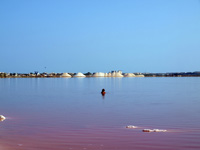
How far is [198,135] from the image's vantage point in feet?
33.9

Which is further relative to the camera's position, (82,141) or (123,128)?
(123,128)

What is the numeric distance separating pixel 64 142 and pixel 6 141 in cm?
168

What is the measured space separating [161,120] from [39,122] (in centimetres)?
535

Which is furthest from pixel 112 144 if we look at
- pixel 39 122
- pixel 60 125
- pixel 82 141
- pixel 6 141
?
pixel 39 122

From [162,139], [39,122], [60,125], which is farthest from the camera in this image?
[39,122]

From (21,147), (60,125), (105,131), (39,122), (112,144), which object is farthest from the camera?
(39,122)

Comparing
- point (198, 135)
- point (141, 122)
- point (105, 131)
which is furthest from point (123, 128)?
point (198, 135)

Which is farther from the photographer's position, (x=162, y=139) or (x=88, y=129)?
(x=88, y=129)

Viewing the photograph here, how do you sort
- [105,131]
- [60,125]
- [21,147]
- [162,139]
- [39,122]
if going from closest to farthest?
[21,147] < [162,139] < [105,131] < [60,125] < [39,122]

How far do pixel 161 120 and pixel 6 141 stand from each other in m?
7.40

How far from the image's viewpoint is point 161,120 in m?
14.3

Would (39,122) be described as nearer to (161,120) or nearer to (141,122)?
(141,122)

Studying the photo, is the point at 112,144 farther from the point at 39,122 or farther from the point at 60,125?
the point at 39,122

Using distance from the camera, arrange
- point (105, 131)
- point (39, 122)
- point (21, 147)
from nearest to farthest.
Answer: point (21, 147)
point (105, 131)
point (39, 122)
